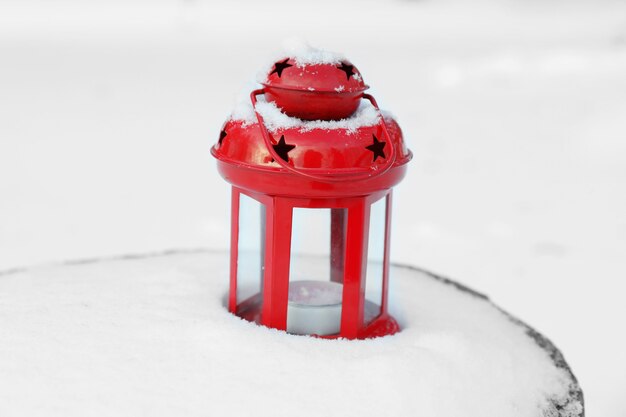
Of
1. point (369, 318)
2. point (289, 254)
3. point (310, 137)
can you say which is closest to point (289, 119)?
point (310, 137)

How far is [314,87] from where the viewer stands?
4.41 feet

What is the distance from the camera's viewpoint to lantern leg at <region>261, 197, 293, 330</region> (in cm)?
138

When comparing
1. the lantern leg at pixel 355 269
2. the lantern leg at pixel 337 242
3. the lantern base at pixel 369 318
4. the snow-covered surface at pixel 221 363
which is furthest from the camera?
the lantern leg at pixel 337 242

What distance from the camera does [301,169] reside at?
131cm

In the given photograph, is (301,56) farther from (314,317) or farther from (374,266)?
(374,266)

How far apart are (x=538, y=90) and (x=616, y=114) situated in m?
0.70

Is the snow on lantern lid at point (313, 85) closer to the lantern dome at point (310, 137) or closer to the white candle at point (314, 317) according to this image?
the lantern dome at point (310, 137)

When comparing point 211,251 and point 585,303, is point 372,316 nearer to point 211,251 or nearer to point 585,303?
point 211,251

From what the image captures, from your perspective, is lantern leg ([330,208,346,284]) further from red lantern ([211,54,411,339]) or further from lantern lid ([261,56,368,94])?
lantern lid ([261,56,368,94])

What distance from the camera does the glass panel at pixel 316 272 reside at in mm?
1495

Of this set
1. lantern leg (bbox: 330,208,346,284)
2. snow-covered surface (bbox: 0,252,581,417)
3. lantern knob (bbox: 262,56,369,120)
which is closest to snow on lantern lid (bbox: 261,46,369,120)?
lantern knob (bbox: 262,56,369,120)

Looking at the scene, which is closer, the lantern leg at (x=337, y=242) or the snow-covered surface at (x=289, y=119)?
the snow-covered surface at (x=289, y=119)

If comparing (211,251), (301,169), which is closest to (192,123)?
(211,251)

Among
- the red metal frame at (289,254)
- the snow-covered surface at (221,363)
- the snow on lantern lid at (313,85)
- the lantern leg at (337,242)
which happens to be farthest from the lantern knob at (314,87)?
the snow-covered surface at (221,363)
